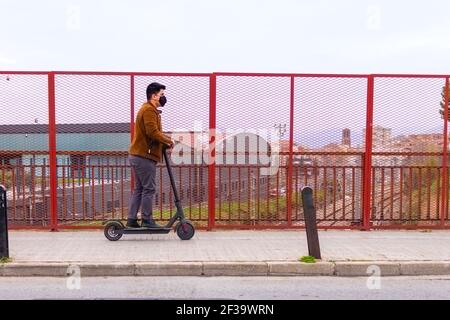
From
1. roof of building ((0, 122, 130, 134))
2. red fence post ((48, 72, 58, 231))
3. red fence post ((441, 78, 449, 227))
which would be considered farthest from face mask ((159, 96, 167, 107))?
red fence post ((441, 78, 449, 227))

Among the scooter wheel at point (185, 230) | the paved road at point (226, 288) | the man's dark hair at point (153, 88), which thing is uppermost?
the man's dark hair at point (153, 88)

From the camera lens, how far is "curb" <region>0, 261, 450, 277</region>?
21.2 feet

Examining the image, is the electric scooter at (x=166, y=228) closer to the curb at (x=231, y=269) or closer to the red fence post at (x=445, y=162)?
the curb at (x=231, y=269)

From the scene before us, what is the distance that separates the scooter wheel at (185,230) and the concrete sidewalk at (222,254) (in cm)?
12

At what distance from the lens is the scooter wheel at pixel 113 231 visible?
7.95 metres

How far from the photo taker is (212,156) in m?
8.95

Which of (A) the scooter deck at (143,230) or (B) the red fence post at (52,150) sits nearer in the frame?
(A) the scooter deck at (143,230)

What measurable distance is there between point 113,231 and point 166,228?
0.80m

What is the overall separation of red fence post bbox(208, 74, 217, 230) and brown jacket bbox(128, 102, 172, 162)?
117cm

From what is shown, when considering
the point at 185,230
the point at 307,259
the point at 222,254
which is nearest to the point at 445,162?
the point at 307,259

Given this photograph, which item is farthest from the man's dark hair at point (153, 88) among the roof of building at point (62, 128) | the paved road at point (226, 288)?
the paved road at point (226, 288)

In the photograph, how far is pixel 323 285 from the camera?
6207 millimetres

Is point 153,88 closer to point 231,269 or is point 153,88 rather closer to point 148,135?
point 148,135
